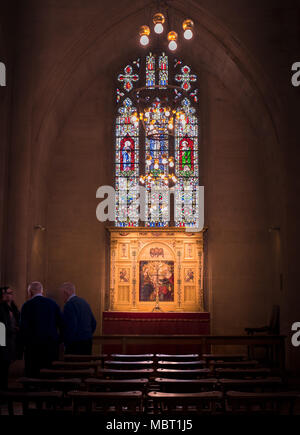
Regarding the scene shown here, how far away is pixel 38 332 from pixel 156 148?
9616mm

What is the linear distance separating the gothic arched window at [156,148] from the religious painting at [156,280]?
1.14m

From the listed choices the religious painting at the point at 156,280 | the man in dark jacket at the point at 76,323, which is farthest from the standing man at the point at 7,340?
the religious painting at the point at 156,280

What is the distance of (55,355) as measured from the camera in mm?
6523

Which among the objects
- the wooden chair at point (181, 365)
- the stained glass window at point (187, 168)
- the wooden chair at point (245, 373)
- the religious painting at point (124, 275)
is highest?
the stained glass window at point (187, 168)

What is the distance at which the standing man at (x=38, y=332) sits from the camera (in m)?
6.37

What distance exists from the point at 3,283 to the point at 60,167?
421 cm

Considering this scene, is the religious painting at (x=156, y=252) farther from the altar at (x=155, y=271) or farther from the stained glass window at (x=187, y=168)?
the stained glass window at (x=187, y=168)

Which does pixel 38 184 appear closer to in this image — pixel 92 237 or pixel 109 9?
pixel 92 237

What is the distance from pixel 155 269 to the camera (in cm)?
1436

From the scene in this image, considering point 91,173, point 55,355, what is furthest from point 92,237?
point 55,355

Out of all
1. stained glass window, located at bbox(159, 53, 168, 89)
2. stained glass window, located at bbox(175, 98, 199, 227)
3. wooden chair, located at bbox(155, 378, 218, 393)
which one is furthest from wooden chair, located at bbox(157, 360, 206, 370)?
stained glass window, located at bbox(159, 53, 168, 89)

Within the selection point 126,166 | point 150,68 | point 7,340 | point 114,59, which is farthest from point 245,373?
point 150,68

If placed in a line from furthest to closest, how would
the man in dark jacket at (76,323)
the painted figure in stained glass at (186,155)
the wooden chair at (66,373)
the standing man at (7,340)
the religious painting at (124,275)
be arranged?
1. the painted figure in stained glass at (186,155)
2. the religious painting at (124,275)
3. the standing man at (7,340)
4. the man in dark jacket at (76,323)
5. the wooden chair at (66,373)

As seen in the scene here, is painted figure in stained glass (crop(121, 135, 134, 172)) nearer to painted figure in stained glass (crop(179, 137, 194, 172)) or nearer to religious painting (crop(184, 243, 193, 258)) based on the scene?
painted figure in stained glass (crop(179, 137, 194, 172))
